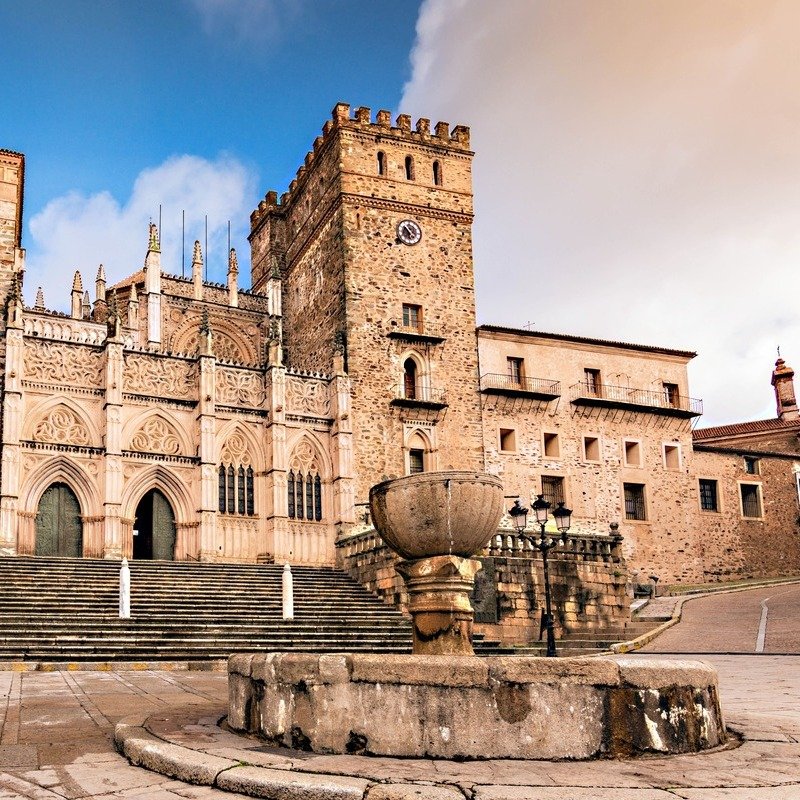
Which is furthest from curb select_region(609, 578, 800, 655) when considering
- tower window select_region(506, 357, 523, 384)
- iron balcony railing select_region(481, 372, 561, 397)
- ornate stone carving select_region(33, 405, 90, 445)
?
ornate stone carving select_region(33, 405, 90, 445)

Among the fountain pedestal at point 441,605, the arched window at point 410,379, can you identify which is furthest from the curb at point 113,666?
the arched window at point 410,379

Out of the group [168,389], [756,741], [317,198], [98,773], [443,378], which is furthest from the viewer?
[317,198]

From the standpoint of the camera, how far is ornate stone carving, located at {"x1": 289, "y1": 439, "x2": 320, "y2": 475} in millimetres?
32156

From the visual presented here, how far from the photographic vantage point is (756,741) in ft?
23.0

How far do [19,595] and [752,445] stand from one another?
39.1 metres

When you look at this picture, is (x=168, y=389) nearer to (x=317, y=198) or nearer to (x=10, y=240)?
(x=10, y=240)

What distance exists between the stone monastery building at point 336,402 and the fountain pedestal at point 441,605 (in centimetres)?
1920

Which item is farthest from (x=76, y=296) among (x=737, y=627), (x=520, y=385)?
(x=737, y=627)

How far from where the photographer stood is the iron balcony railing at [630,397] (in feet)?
126

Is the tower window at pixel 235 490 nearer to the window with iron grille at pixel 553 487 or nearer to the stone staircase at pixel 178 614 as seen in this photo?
the stone staircase at pixel 178 614

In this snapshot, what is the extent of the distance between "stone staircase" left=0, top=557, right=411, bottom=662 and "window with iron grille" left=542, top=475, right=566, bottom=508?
36.3 ft

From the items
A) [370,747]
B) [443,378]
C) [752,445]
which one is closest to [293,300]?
[443,378]

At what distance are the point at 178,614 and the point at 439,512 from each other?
14024 mm

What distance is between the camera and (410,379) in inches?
1414
